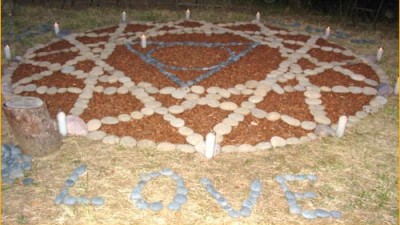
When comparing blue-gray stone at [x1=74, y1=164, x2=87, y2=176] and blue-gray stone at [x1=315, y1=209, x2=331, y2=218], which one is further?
blue-gray stone at [x1=74, y1=164, x2=87, y2=176]

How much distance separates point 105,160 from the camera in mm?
4168

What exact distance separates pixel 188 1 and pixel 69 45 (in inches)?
196

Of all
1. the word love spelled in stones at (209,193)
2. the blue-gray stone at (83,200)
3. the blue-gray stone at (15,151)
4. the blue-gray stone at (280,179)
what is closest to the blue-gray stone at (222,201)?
the word love spelled in stones at (209,193)

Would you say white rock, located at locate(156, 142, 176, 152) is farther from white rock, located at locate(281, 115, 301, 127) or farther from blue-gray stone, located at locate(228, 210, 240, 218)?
white rock, located at locate(281, 115, 301, 127)

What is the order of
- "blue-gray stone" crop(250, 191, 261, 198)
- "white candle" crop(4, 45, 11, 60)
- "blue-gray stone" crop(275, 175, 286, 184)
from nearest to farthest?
"blue-gray stone" crop(250, 191, 261, 198)
"blue-gray stone" crop(275, 175, 286, 184)
"white candle" crop(4, 45, 11, 60)

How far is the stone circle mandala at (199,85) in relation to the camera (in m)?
4.82

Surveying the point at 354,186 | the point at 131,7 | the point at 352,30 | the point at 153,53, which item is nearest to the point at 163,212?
the point at 354,186

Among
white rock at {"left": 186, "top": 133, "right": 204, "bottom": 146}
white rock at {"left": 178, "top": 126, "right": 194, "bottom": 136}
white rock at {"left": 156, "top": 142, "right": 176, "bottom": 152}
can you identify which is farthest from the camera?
→ white rock at {"left": 178, "top": 126, "right": 194, "bottom": 136}

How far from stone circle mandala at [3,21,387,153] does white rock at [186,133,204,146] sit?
13 millimetres

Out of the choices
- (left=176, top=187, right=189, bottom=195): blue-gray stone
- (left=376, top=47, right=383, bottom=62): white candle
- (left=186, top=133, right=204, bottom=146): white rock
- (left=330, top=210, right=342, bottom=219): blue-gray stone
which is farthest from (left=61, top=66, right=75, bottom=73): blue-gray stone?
(left=376, top=47, right=383, bottom=62): white candle

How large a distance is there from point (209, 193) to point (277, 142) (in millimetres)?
1351

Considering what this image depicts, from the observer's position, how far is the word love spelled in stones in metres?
3.51

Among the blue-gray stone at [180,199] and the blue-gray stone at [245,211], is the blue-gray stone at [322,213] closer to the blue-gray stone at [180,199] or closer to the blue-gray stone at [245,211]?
the blue-gray stone at [245,211]

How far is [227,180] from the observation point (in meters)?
3.91
